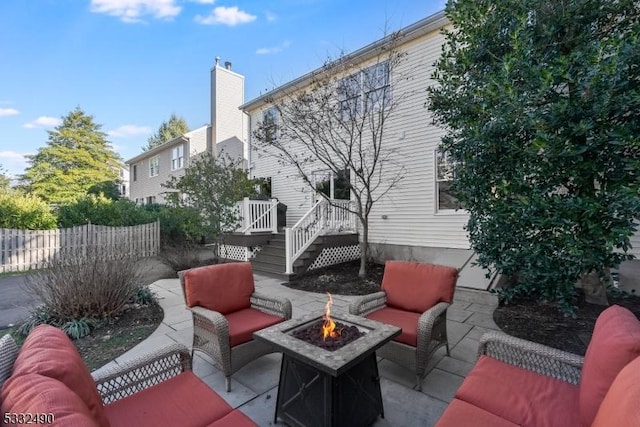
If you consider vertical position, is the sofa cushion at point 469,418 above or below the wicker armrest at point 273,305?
below

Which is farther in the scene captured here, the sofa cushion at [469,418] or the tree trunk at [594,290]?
the tree trunk at [594,290]

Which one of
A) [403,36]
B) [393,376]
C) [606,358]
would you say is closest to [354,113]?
[403,36]

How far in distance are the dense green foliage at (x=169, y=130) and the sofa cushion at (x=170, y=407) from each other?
37323mm

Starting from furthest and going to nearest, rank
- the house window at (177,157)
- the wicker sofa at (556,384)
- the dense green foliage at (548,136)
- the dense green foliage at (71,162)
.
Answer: the dense green foliage at (71,162) → the house window at (177,157) → the dense green foliage at (548,136) → the wicker sofa at (556,384)

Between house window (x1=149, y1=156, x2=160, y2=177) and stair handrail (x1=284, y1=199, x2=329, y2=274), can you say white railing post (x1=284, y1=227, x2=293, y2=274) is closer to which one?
stair handrail (x1=284, y1=199, x2=329, y2=274)

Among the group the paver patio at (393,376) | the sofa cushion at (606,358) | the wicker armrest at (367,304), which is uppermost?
the sofa cushion at (606,358)

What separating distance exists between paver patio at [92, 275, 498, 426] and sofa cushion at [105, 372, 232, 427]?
760 mm

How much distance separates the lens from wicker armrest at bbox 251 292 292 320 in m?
3.39

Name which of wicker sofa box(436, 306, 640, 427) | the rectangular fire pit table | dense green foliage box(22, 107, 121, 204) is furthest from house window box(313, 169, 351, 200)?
dense green foliage box(22, 107, 121, 204)

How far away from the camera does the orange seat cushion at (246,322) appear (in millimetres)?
2947

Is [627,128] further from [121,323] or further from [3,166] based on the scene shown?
[3,166]

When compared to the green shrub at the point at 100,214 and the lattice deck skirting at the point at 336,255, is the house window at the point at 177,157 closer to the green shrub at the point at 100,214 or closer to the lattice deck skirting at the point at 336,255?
the green shrub at the point at 100,214

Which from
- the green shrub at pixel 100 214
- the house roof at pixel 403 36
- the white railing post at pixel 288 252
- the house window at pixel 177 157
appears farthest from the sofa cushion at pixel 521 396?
the house window at pixel 177 157

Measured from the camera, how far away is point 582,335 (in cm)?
396
